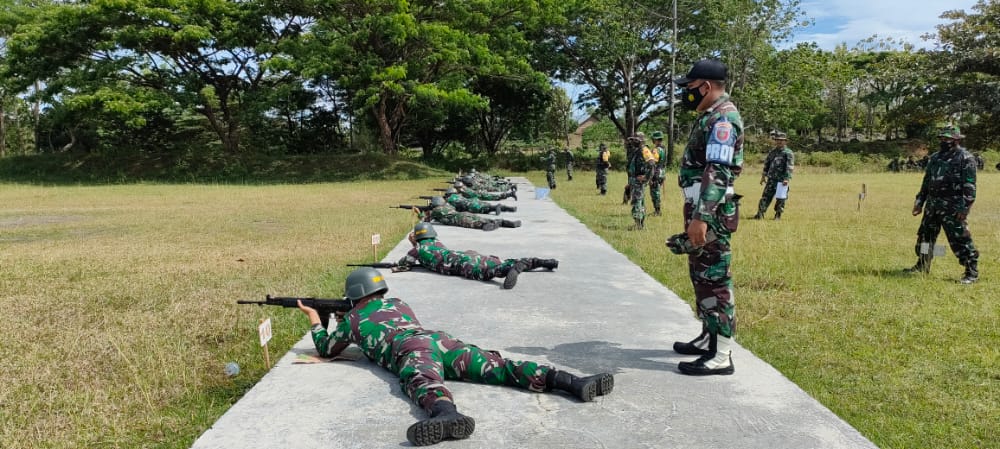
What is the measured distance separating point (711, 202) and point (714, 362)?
1.06m

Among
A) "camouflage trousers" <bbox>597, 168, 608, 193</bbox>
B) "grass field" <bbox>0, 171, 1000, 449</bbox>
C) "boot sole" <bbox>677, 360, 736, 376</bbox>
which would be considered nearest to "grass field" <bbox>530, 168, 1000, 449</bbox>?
"grass field" <bbox>0, 171, 1000, 449</bbox>

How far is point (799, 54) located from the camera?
42.4 m

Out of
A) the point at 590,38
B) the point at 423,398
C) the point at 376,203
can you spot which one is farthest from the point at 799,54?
the point at 423,398

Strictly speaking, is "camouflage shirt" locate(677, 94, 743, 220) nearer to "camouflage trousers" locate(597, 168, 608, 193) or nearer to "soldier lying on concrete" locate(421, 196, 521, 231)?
"soldier lying on concrete" locate(421, 196, 521, 231)

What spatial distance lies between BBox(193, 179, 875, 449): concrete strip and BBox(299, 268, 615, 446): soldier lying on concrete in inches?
3.4

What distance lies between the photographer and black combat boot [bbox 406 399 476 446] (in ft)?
9.93

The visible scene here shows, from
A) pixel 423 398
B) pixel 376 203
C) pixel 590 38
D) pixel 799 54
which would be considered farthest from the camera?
pixel 799 54

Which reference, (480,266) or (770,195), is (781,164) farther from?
(480,266)

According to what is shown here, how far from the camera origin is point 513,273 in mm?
6664

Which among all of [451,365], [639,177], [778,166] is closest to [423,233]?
[451,365]

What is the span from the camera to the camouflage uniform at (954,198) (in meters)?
7.13

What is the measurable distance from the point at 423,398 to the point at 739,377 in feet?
6.80

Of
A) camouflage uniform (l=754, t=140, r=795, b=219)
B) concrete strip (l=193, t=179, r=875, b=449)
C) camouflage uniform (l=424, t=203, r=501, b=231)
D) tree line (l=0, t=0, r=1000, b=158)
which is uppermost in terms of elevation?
tree line (l=0, t=0, r=1000, b=158)

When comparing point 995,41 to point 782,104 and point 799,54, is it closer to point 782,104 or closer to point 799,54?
point 782,104
